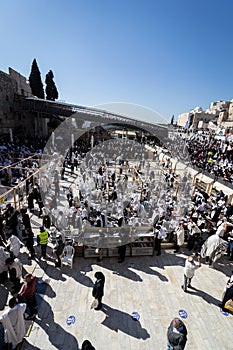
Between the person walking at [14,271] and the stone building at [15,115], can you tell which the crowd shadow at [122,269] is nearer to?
the person walking at [14,271]

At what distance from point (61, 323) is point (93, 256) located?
2.25 m

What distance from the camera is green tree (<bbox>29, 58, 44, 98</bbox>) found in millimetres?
36278

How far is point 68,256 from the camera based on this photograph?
5.77 m

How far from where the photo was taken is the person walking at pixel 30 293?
12.8 ft

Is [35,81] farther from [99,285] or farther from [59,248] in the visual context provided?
[99,285]

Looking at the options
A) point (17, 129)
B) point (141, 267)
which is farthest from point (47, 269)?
point (17, 129)

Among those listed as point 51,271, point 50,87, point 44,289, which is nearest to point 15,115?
point 50,87

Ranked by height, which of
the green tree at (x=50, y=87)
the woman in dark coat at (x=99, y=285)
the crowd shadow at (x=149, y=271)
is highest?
the green tree at (x=50, y=87)

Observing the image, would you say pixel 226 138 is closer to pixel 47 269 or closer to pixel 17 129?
pixel 47 269

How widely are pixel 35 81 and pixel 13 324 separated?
140 feet

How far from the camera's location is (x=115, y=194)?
1110 centimetres

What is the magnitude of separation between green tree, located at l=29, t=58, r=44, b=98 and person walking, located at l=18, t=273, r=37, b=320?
41448 mm

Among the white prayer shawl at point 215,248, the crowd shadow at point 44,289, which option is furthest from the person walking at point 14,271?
the white prayer shawl at point 215,248

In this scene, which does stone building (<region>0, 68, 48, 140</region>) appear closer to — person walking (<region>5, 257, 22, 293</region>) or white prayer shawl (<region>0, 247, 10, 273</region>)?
white prayer shawl (<region>0, 247, 10, 273</region>)
